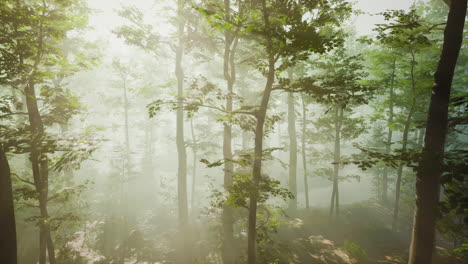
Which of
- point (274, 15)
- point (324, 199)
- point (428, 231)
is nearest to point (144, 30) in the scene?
point (274, 15)

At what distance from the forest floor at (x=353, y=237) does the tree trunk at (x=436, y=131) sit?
19.0 ft

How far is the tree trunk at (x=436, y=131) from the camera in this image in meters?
4.93

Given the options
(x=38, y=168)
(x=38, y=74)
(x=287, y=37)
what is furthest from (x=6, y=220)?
(x=287, y=37)

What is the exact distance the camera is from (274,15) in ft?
18.6

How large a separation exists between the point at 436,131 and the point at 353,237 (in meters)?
12.0

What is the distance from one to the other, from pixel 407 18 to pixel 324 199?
2619 centimetres

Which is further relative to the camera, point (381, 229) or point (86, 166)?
point (86, 166)

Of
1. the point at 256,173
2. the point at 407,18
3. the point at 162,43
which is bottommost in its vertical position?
the point at 256,173

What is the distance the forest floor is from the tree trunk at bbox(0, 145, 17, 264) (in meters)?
10.5

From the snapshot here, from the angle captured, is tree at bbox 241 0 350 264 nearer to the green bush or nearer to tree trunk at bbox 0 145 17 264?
tree trunk at bbox 0 145 17 264

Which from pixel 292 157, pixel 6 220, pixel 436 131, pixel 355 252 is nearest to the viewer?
pixel 6 220

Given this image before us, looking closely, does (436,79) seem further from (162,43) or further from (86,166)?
(86,166)

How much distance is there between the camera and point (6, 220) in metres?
4.77

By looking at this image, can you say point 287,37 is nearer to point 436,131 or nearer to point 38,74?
point 436,131
